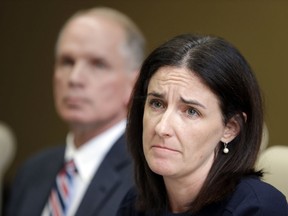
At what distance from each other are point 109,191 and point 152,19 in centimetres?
177

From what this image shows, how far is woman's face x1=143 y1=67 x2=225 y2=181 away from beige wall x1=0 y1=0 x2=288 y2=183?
1.57m

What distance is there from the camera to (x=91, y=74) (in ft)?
9.08

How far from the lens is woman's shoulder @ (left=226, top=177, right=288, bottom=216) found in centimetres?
164

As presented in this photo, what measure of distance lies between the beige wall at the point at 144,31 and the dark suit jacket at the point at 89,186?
1035mm

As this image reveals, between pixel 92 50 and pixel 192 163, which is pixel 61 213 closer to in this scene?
pixel 92 50

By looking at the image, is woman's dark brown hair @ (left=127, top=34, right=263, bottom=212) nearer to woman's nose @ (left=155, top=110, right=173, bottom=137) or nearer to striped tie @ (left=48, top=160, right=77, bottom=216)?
woman's nose @ (left=155, top=110, right=173, bottom=137)

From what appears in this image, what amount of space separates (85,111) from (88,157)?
0.67 ft

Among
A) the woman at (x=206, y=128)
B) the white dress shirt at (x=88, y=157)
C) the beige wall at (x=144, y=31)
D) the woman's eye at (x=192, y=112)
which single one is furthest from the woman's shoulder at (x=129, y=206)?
the beige wall at (x=144, y=31)

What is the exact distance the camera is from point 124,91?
9.42ft

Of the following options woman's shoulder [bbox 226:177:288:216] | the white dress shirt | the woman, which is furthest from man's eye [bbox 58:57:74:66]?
woman's shoulder [bbox 226:177:288:216]

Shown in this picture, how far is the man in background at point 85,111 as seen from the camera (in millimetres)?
2629

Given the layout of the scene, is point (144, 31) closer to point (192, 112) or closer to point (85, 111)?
point (85, 111)

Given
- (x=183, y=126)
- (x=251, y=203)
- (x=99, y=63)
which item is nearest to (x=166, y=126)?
(x=183, y=126)

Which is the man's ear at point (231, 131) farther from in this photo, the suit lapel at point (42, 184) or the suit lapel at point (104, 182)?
the suit lapel at point (42, 184)
